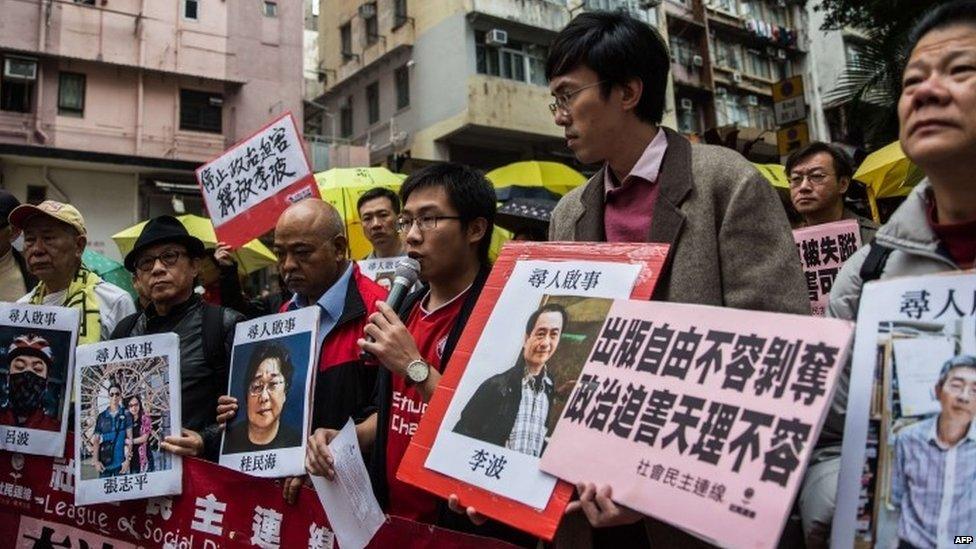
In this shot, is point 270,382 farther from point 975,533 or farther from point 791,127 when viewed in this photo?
point 791,127

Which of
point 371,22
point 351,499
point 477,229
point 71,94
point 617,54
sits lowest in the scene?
point 351,499

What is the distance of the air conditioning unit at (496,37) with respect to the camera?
18453 mm

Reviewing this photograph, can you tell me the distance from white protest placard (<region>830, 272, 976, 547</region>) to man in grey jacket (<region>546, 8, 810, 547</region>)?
1.25 feet

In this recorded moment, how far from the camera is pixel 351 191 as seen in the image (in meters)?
7.87

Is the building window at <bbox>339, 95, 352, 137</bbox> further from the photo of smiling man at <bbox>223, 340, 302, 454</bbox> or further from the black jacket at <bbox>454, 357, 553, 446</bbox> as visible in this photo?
the black jacket at <bbox>454, 357, 553, 446</bbox>

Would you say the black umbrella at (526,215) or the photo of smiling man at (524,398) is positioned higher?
the black umbrella at (526,215)

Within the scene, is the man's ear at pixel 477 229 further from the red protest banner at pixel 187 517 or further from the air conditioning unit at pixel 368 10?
the air conditioning unit at pixel 368 10

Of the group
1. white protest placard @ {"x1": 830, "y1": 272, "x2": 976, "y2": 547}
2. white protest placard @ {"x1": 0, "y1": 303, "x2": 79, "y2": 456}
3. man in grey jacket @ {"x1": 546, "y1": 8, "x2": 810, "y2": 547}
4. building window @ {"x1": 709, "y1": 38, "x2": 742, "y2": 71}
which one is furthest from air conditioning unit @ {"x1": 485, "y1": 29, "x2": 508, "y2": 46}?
white protest placard @ {"x1": 830, "y1": 272, "x2": 976, "y2": 547}

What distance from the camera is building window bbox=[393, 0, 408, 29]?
804 inches

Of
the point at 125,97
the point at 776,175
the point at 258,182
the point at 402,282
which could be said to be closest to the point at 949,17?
the point at 402,282

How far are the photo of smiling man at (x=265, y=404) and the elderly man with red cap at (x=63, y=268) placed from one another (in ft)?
3.99

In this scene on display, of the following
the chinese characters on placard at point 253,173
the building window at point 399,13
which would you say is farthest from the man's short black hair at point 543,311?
the building window at point 399,13

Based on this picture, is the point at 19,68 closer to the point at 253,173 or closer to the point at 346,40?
the point at 346,40

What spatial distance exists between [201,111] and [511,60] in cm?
816
